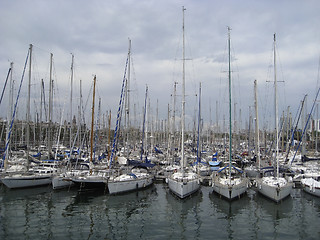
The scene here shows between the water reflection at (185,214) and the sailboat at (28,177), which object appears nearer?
the water reflection at (185,214)

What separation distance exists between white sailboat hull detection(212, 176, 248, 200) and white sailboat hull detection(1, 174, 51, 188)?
19323mm

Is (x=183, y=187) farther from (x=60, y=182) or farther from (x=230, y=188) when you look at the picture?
(x=60, y=182)

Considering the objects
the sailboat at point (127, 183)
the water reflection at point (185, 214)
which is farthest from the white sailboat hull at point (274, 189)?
the sailboat at point (127, 183)

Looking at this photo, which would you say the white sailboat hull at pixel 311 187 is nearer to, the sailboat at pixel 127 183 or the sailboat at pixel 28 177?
the sailboat at pixel 127 183

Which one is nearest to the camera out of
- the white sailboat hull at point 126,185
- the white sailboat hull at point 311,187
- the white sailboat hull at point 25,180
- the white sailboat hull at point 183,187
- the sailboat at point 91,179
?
the white sailboat hull at point 183,187

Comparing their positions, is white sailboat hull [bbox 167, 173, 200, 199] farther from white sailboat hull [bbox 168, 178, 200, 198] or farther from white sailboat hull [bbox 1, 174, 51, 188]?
white sailboat hull [bbox 1, 174, 51, 188]

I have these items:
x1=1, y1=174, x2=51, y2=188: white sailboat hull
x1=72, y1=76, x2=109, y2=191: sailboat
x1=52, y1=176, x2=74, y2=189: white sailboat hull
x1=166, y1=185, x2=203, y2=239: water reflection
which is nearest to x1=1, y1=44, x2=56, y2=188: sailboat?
x1=1, y1=174, x2=51, y2=188: white sailboat hull

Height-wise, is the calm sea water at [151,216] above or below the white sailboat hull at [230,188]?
below

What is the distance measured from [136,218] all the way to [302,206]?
1486 centimetres

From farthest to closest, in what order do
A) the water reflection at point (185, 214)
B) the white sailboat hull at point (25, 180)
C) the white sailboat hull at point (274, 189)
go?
the white sailboat hull at point (25, 180)
the white sailboat hull at point (274, 189)
the water reflection at point (185, 214)

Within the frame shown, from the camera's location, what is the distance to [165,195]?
91.8 ft

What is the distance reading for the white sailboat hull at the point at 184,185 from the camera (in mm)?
25609

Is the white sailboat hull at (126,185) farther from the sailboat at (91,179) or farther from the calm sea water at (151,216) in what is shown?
the sailboat at (91,179)

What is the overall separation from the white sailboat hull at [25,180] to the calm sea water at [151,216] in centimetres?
78
